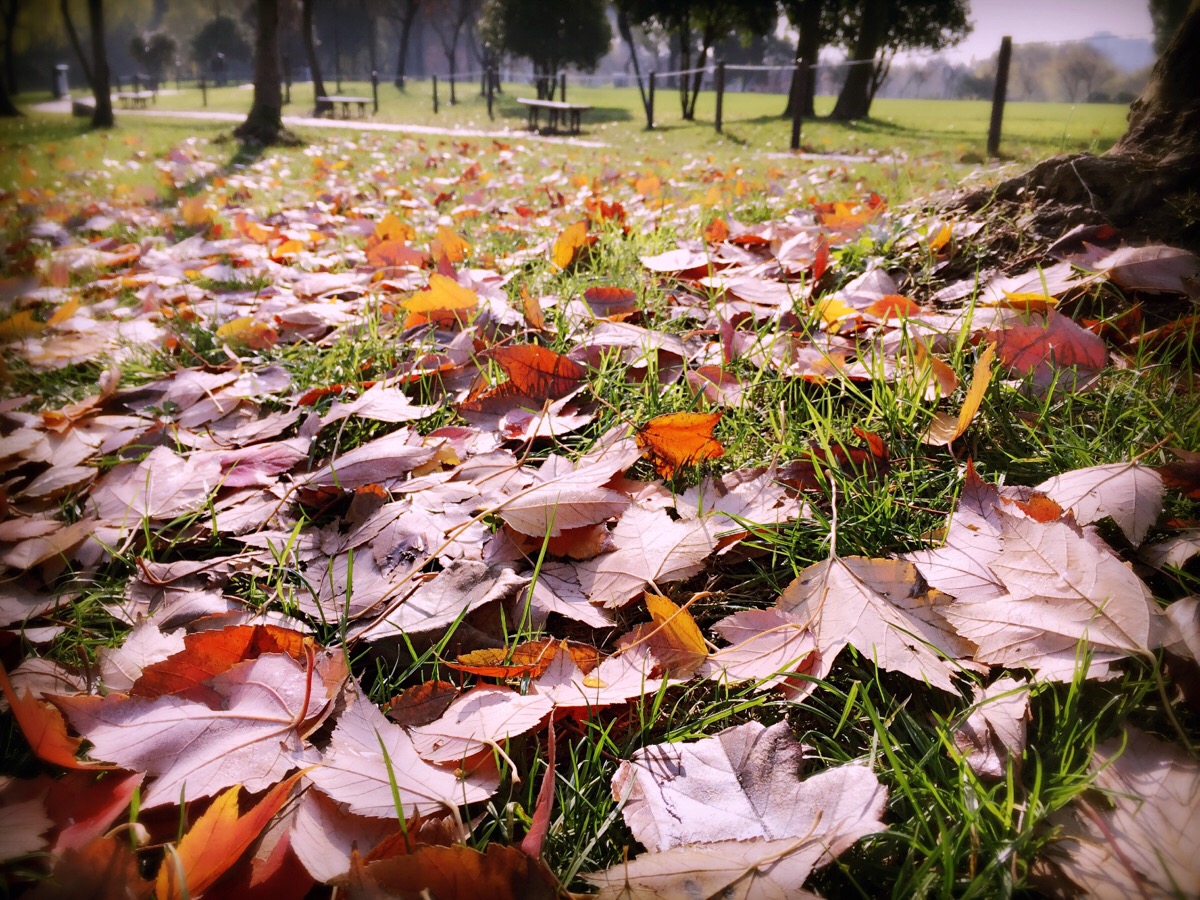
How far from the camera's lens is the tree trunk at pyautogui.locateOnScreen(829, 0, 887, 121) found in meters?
15.5

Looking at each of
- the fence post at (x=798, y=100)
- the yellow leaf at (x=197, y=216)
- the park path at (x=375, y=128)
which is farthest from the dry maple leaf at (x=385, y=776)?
the park path at (x=375, y=128)

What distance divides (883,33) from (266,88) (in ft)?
53.5

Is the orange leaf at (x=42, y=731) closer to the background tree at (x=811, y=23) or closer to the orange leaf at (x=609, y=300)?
the orange leaf at (x=609, y=300)

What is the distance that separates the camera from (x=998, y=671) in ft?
2.42

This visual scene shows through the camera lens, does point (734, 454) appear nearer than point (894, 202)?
Yes

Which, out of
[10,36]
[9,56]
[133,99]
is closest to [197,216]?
[9,56]

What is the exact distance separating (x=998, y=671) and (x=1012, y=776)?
0.18 m

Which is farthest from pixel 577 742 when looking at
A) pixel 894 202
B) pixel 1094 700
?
pixel 894 202

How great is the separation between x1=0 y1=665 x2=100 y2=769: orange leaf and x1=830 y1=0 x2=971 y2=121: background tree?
17.6 meters

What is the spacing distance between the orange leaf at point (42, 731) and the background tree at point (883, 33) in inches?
695

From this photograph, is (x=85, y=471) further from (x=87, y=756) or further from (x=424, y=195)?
(x=424, y=195)

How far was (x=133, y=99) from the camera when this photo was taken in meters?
17.5

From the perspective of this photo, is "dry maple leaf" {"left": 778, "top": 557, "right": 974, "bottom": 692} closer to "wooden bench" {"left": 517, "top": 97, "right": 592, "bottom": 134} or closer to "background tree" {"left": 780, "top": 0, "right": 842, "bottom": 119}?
"background tree" {"left": 780, "top": 0, "right": 842, "bottom": 119}

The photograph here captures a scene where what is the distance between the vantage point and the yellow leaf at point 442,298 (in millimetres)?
1755
